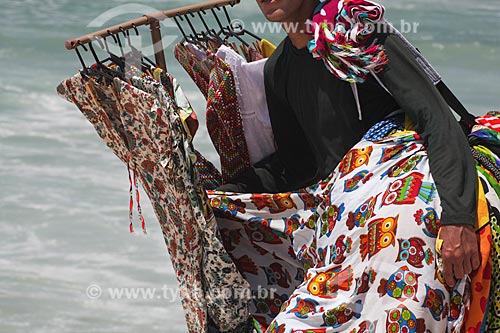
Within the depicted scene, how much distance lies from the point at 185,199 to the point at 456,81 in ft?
26.7

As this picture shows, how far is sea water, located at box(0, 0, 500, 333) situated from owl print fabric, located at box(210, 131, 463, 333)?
3.32 feet

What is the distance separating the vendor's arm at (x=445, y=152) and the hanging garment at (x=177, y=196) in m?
0.65

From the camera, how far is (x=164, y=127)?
279 cm

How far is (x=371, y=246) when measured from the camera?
2572mm

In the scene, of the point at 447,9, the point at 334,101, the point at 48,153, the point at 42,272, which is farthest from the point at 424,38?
the point at 334,101

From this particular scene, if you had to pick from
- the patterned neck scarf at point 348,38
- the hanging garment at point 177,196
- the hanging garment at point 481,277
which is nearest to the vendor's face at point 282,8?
the patterned neck scarf at point 348,38

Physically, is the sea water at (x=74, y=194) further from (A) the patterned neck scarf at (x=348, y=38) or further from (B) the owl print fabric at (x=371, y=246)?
(B) the owl print fabric at (x=371, y=246)

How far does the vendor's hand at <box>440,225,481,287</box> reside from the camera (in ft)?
7.95

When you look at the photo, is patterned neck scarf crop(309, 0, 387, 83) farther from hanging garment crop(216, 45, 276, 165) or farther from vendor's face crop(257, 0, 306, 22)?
hanging garment crop(216, 45, 276, 165)

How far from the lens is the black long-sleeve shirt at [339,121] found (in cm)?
247

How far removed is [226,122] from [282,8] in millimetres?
500

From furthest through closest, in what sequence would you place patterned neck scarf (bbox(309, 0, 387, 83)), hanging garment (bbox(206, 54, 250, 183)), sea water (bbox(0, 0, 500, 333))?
sea water (bbox(0, 0, 500, 333))
hanging garment (bbox(206, 54, 250, 183))
patterned neck scarf (bbox(309, 0, 387, 83))

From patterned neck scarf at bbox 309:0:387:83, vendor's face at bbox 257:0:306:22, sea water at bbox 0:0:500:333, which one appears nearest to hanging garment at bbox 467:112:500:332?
patterned neck scarf at bbox 309:0:387:83

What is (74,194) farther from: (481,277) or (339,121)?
(481,277)
